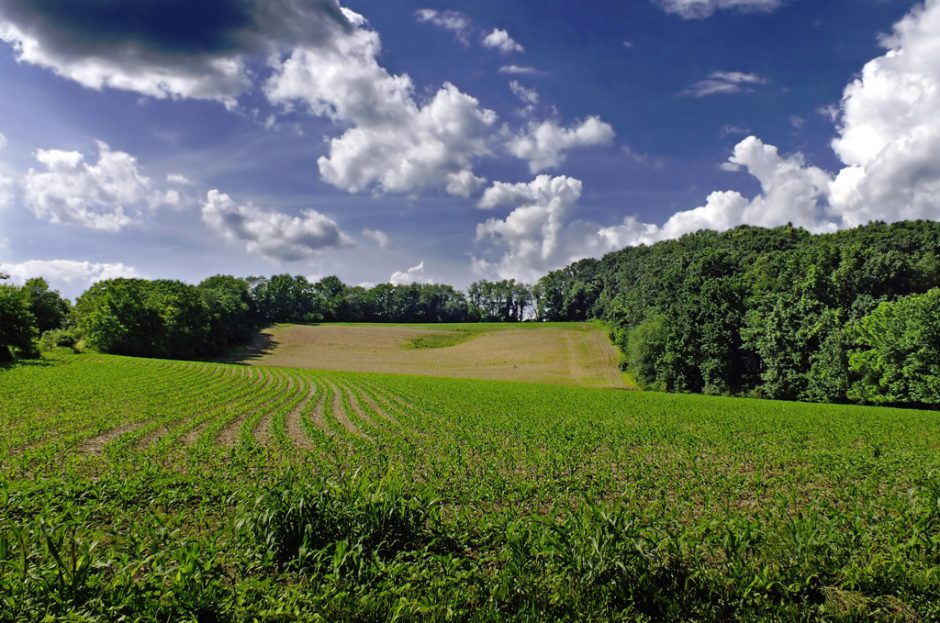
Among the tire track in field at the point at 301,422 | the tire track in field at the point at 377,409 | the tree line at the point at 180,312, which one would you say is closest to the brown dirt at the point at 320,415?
the tire track in field at the point at 301,422

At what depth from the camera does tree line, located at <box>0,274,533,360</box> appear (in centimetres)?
6669

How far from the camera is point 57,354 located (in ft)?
196

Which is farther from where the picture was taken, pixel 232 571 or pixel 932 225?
pixel 932 225

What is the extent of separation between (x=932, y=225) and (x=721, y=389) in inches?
2923

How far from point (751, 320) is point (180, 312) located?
9260 centimetres

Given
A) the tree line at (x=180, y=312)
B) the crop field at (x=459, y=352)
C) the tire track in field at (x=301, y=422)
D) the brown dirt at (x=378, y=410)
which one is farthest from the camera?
the crop field at (x=459, y=352)

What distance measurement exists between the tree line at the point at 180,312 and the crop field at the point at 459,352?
1126 centimetres

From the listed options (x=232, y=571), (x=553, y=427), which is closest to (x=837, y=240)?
(x=553, y=427)

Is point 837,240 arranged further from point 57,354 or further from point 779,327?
point 57,354

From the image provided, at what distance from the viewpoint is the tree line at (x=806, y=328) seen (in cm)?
4562

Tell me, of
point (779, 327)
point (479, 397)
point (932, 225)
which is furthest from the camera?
point (932, 225)

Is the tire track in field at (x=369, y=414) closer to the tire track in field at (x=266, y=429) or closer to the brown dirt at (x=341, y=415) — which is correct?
the brown dirt at (x=341, y=415)

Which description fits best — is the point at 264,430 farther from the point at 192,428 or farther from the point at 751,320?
the point at 751,320

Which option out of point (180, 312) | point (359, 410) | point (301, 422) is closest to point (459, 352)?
point (180, 312)
